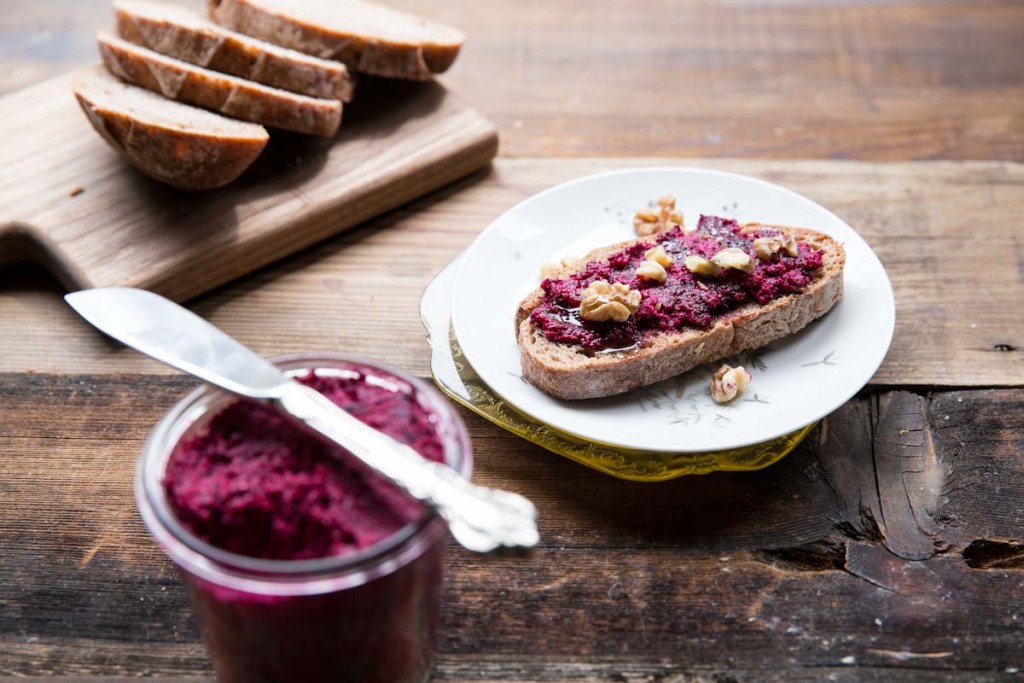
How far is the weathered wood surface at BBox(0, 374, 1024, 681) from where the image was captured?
1.95 meters

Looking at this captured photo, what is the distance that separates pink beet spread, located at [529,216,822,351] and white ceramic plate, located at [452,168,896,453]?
132 mm

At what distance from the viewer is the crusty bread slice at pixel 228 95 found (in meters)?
3.00

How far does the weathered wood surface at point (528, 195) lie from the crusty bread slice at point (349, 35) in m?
0.44

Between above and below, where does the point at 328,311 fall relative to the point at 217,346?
below

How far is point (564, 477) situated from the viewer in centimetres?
229

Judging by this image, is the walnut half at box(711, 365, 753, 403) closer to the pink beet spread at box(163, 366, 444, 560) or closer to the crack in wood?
the crack in wood

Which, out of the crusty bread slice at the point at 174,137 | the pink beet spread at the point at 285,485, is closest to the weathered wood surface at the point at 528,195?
the crusty bread slice at the point at 174,137

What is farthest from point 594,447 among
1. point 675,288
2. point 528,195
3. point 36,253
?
point 36,253

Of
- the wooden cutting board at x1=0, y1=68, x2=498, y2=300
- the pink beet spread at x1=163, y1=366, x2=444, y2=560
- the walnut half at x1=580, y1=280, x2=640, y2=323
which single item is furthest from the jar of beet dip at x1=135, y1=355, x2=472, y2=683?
the wooden cutting board at x1=0, y1=68, x2=498, y2=300

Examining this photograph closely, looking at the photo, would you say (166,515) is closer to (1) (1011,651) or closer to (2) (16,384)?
(2) (16,384)

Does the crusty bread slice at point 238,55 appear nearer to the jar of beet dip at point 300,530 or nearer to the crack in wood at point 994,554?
the jar of beet dip at point 300,530

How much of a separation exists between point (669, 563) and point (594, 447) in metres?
0.31

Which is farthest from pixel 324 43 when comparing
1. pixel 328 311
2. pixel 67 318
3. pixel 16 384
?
pixel 16 384

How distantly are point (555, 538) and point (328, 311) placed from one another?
100 centimetres
